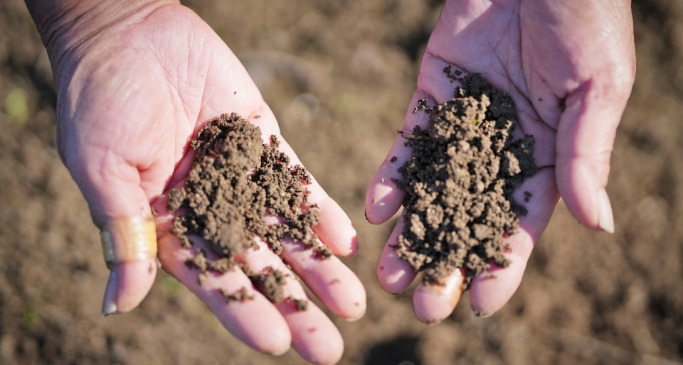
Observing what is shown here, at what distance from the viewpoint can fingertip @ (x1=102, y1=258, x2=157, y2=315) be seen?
2.26 metres

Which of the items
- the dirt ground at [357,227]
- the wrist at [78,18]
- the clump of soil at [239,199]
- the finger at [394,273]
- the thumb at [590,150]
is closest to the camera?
the thumb at [590,150]

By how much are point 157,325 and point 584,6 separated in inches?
141

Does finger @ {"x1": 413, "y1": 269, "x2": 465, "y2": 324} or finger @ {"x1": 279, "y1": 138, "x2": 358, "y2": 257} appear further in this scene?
finger @ {"x1": 279, "y1": 138, "x2": 358, "y2": 257}

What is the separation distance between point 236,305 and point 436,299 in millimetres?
998

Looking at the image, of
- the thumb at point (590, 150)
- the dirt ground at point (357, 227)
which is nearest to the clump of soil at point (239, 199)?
the thumb at point (590, 150)

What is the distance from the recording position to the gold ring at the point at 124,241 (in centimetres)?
228

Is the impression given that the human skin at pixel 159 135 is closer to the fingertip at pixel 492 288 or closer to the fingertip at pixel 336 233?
the fingertip at pixel 336 233

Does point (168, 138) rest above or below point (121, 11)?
below

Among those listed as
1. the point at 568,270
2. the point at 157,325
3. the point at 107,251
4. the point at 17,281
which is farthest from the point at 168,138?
the point at 568,270

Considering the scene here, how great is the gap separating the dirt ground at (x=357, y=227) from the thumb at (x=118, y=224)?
1562mm

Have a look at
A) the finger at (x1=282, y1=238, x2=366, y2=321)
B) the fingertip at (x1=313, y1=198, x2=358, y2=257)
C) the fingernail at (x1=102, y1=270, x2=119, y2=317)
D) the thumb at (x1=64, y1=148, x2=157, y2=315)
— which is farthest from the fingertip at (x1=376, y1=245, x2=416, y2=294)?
the fingernail at (x1=102, y1=270, x2=119, y2=317)

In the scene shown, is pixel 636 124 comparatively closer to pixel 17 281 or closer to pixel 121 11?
pixel 121 11

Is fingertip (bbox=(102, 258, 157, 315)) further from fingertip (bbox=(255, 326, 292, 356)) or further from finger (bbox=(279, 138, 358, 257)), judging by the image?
finger (bbox=(279, 138, 358, 257))

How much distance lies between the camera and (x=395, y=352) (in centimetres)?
380
